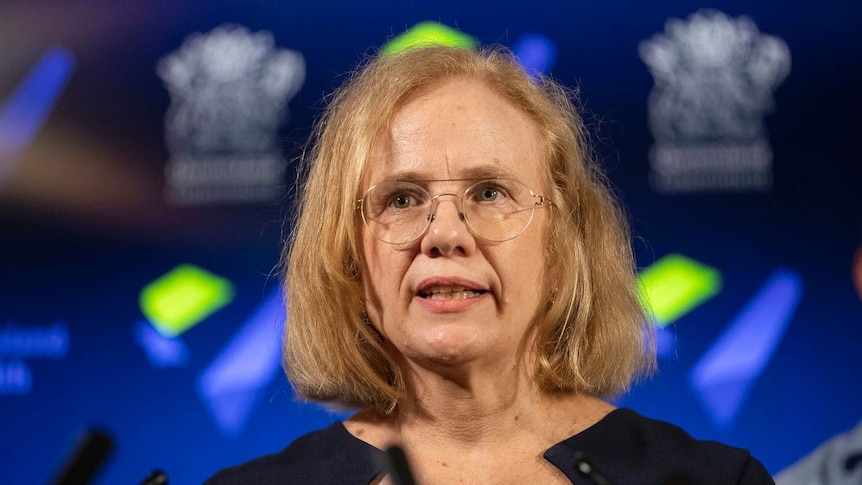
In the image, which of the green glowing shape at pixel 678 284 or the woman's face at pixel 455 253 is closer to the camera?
the woman's face at pixel 455 253

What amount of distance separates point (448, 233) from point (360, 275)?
0.80ft

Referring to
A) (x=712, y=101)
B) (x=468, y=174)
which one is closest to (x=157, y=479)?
(x=468, y=174)

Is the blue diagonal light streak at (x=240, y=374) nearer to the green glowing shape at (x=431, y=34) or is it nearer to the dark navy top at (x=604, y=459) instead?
the green glowing shape at (x=431, y=34)

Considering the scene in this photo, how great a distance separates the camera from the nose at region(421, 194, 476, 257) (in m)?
1.58

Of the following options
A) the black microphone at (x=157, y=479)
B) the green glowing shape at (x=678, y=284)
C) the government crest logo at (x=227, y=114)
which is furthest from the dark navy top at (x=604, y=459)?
the government crest logo at (x=227, y=114)

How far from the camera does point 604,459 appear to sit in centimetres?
166

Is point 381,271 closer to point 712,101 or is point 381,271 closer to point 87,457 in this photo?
point 87,457

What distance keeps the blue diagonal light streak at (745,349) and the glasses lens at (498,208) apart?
4.54 ft

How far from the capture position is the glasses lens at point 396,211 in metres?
1.63

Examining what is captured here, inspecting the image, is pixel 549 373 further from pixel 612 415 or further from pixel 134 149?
pixel 134 149

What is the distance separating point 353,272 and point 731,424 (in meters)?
1.52

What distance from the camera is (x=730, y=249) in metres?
2.91

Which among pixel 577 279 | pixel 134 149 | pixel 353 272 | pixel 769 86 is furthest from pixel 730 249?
Answer: pixel 134 149

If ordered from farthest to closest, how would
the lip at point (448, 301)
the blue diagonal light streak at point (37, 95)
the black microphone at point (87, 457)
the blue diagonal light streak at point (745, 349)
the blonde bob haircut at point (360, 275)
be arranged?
the blue diagonal light streak at point (37, 95), the blue diagonal light streak at point (745, 349), the blonde bob haircut at point (360, 275), the lip at point (448, 301), the black microphone at point (87, 457)
